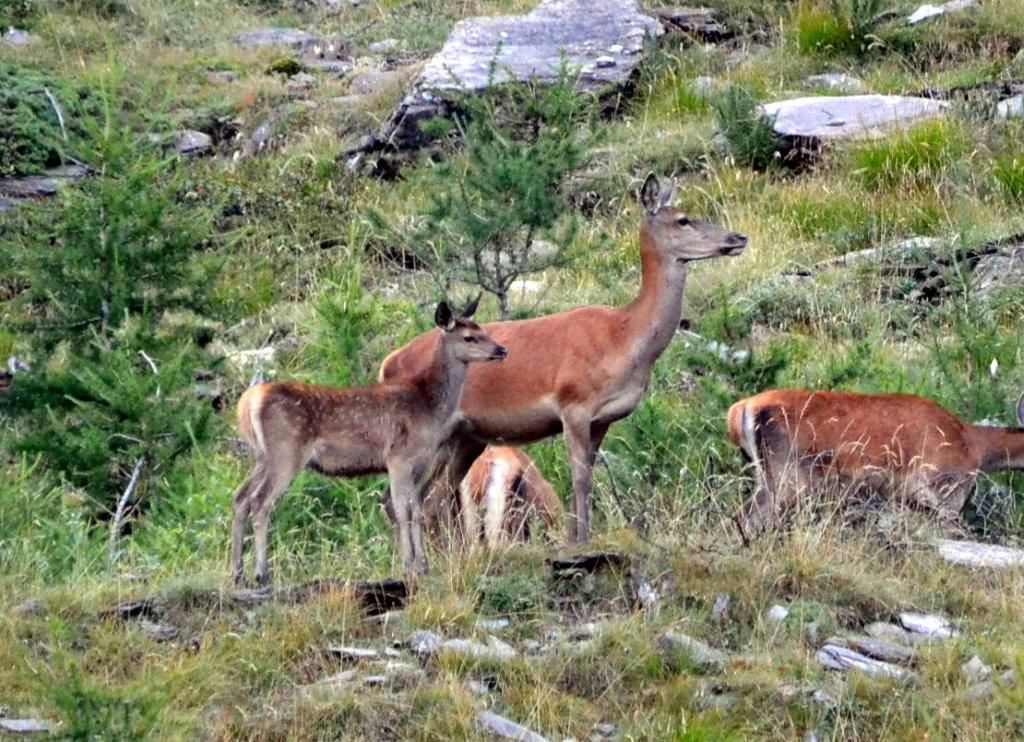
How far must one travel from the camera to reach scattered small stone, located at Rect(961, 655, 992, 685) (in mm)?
7617

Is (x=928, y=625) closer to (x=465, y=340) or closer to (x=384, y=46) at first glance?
(x=465, y=340)

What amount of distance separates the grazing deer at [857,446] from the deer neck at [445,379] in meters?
1.67

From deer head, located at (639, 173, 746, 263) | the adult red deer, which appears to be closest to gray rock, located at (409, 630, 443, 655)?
the adult red deer

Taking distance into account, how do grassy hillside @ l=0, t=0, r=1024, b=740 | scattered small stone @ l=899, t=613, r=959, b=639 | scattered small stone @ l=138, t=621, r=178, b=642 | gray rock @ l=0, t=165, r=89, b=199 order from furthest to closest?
gray rock @ l=0, t=165, r=89, b=199 → scattered small stone @ l=899, t=613, r=959, b=639 → scattered small stone @ l=138, t=621, r=178, b=642 → grassy hillside @ l=0, t=0, r=1024, b=740

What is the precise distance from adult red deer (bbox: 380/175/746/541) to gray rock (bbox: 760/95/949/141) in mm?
7600

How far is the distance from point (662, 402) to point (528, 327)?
2.70 metres

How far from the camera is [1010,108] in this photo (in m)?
18.2

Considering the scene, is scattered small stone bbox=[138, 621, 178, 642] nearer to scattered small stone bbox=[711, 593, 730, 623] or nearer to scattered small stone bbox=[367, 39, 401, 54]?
scattered small stone bbox=[711, 593, 730, 623]

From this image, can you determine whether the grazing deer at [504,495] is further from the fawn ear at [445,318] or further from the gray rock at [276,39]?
the gray rock at [276,39]

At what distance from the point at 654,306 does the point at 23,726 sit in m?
4.54

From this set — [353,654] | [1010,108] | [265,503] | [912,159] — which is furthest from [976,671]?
[1010,108]

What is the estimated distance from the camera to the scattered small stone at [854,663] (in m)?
7.70

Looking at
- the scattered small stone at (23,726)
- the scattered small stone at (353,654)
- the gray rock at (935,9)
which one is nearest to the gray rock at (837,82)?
the gray rock at (935,9)

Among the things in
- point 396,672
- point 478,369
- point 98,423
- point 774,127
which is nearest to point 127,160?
point 98,423
